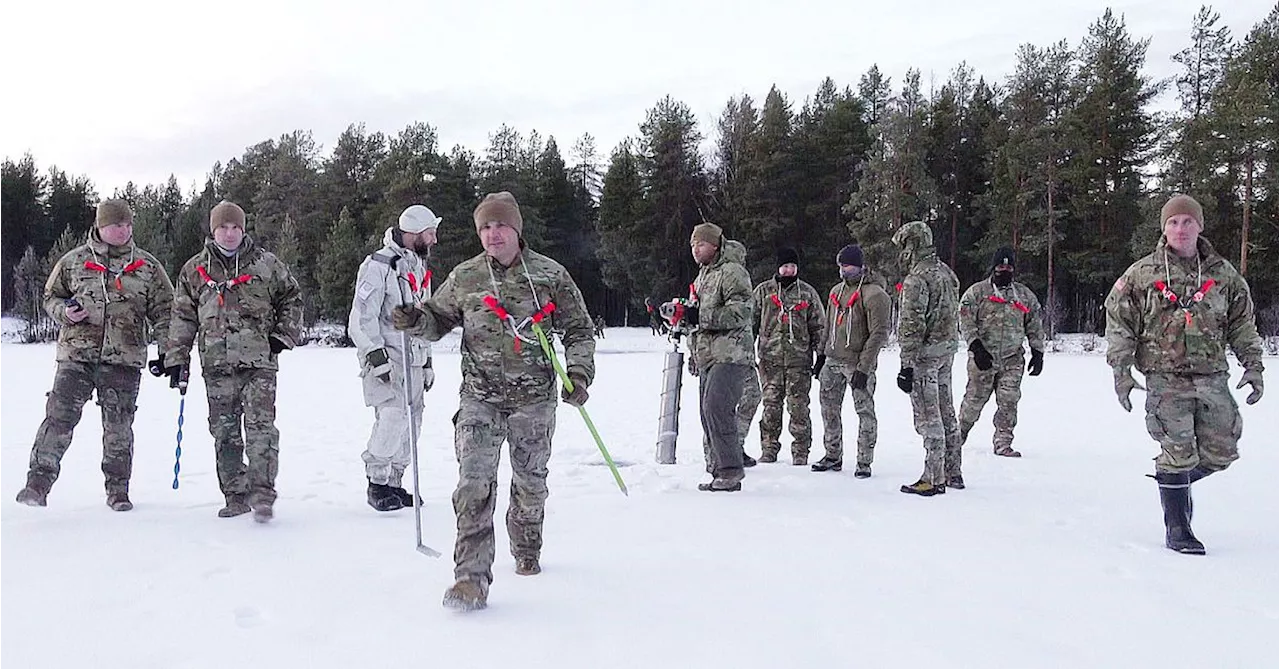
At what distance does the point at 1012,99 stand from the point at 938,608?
35.4m

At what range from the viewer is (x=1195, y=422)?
5.21m

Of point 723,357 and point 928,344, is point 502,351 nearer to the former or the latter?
point 723,357

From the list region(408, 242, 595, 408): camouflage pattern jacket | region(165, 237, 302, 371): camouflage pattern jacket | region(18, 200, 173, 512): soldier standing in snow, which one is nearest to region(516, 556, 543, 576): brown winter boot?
region(408, 242, 595, 408): camouflage pattern jacket

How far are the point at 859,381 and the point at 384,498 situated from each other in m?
4.03

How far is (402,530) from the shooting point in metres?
5.40

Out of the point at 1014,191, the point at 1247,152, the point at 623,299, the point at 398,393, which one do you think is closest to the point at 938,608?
the point at 398,393

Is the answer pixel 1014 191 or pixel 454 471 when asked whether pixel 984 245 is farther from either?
pixel 454 471

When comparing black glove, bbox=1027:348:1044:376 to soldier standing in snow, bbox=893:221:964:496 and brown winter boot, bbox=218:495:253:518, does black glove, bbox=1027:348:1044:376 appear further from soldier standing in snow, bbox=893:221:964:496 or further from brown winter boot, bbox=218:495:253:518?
brown winter boot, bbox=218:495:253:518

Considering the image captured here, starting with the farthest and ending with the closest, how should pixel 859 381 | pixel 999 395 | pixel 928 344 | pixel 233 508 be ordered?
pixel 999 395
pixel 859 381
pixel 928 344
pixel 233 508

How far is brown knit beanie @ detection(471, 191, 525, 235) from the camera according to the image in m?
4.31

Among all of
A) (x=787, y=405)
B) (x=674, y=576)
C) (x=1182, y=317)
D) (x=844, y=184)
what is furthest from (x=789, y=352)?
(x=844, y=184)

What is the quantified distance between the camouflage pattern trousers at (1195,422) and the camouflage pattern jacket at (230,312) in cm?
550

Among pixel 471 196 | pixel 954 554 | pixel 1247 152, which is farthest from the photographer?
pixel 471 196

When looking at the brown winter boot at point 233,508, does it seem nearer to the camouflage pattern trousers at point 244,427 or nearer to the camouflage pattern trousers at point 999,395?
the camouflage pattern trousers at point 244,427
